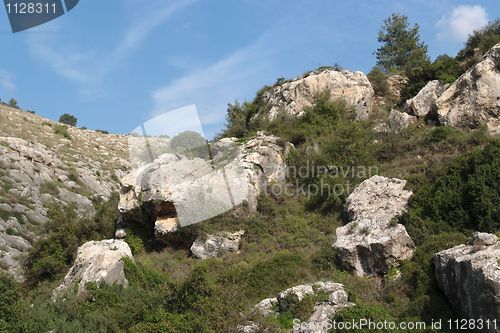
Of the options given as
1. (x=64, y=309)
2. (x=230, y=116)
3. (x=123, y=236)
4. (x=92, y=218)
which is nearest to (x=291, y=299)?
(x=64, y=309)

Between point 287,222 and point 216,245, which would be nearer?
point 216,245

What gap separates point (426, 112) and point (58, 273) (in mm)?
19727

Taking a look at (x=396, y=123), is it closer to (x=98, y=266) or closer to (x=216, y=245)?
(x=216, y=245)

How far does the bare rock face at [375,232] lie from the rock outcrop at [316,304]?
6.71ft

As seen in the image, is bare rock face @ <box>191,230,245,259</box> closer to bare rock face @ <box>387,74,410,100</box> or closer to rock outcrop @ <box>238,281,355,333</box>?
rock outcrop @ <box>238,281,355,333</box>

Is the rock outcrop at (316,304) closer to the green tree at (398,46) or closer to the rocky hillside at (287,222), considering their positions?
the rocky hillside at (287,222)

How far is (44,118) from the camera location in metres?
52.2

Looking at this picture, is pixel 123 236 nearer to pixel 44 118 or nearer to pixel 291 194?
pixel 291 194

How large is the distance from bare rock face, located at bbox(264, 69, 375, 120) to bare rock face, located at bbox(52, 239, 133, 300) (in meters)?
14.7

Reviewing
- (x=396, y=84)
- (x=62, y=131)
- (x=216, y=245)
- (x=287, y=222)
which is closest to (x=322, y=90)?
(x=396, y=84)

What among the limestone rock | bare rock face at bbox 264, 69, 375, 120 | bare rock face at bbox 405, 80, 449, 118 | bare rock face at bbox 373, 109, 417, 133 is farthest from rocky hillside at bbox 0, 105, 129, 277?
bare rock face at bbox 405, 80, 449, 118

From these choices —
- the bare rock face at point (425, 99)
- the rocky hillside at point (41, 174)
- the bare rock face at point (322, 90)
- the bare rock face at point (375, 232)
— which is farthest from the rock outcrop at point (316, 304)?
the bare rock face at point (322, 90)

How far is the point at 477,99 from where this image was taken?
84.9 ft

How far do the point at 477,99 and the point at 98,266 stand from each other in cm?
1900
